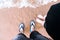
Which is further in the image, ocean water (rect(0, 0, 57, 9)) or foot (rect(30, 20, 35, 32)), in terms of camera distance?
ocean water (rect(0, 0, 57, 9))

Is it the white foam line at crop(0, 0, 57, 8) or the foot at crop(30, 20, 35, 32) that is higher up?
the white foam line at crop(0, 0, 57, 8)

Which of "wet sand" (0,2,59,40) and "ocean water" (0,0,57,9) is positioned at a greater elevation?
"ocean water" (0,0,57,9)

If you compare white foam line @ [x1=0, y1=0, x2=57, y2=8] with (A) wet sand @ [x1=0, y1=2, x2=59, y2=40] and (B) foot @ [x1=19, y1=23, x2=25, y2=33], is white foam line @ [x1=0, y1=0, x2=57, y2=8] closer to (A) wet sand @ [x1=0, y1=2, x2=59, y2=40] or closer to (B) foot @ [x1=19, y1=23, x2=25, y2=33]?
(A) wet sand @ [x1=0, y1=2, x2=59, y2=40]

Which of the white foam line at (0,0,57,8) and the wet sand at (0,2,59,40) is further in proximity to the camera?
the white foam line at (0,0,57,8)

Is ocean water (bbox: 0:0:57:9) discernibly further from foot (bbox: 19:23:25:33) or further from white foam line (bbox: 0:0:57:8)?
foot (bbox: 19:23:25:33)

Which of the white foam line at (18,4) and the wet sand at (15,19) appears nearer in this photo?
the wet sand at (15,19)

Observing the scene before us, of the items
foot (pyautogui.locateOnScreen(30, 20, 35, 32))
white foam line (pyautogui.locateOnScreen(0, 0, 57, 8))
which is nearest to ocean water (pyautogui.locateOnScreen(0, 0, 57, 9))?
white foam line (pyautogui.locateOnScreen(0, 0, 57, 8))

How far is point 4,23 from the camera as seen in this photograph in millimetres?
2086

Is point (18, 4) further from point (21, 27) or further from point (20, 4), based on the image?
point (21, 27)

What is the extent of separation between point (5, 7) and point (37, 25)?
0.51 meters

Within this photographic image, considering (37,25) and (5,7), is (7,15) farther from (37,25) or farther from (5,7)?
(37,25)

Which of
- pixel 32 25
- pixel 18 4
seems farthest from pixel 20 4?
pixel 32 25

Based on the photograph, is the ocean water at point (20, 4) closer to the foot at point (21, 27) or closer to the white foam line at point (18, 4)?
the white foam line at point (18, 4)

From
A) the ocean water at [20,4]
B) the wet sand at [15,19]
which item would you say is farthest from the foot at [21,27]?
the ocean water at [20,4]
